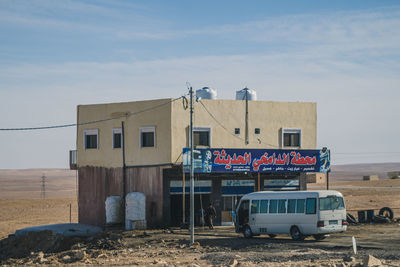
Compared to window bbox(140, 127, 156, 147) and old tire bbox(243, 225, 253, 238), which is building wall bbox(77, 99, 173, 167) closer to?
window bbox(140, 127, 156, 147)

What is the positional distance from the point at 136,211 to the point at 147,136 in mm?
→ 4862

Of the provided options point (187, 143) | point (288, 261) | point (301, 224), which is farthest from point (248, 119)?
point (288, 261)

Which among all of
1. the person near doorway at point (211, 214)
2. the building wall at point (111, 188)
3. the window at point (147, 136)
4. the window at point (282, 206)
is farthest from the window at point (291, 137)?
the window at point (282, 206)

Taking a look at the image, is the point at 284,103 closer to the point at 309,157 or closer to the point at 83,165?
the point at 309,157

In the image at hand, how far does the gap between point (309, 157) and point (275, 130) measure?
2.74 meters

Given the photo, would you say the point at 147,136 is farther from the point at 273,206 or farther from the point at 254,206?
the point at 273,206

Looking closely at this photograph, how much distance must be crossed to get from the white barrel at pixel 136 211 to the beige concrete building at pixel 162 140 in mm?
1190

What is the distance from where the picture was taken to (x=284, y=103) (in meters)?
43.4

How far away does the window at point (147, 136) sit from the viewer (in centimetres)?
4072

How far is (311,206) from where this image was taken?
30.7 meters

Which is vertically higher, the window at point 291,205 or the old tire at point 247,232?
the window at point 291,205

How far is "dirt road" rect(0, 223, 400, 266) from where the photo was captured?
2519cm

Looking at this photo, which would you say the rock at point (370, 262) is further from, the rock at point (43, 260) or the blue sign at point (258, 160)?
the blue sign at point (258, 160)

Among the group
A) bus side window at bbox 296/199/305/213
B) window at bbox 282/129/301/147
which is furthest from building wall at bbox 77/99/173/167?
bus side window at bbox 296/199/305/213
